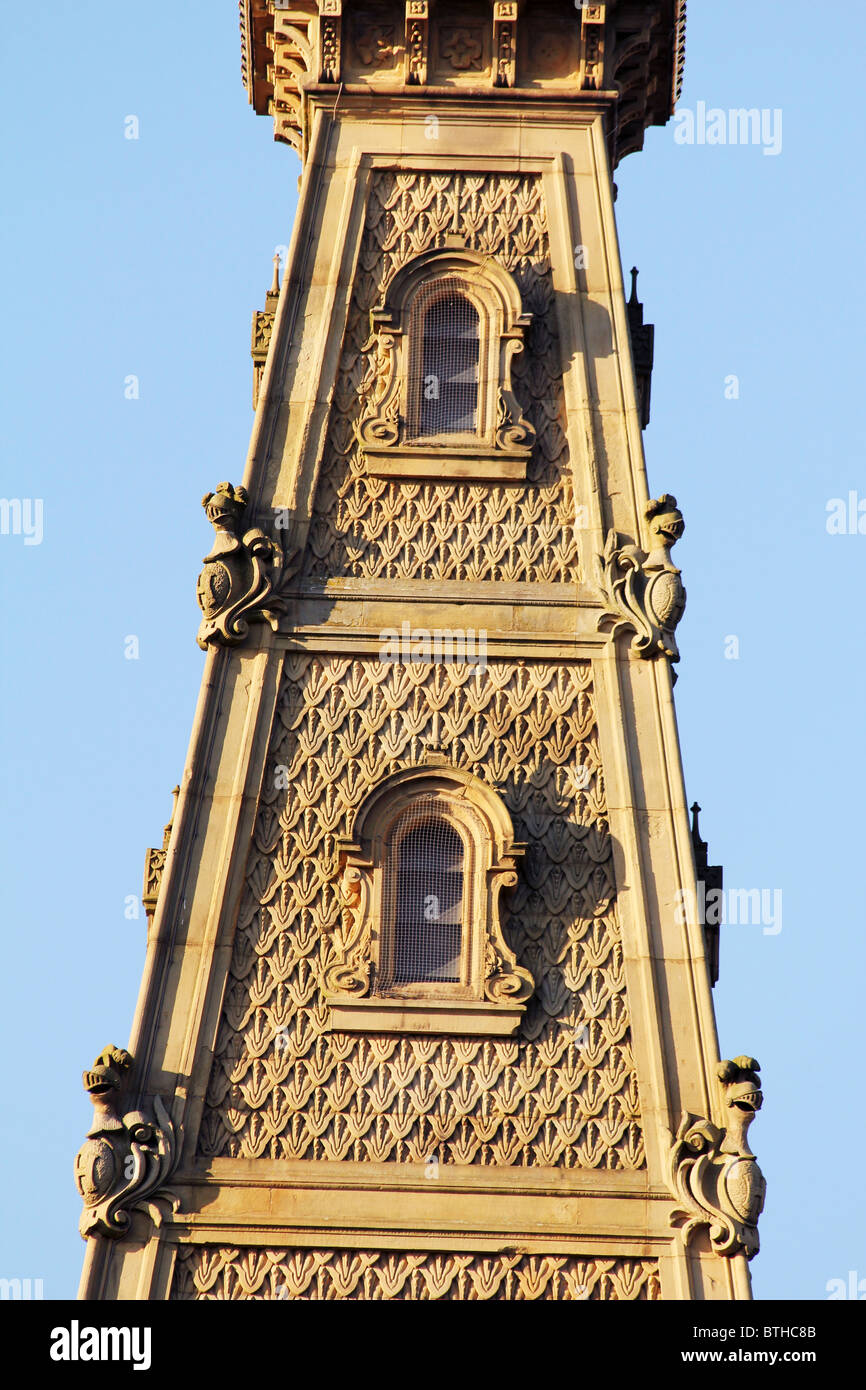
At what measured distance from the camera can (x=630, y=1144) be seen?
29.1 m

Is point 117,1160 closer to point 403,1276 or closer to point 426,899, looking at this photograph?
point 403,1276

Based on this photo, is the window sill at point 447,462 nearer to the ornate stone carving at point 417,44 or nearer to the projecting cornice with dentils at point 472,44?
the projecting cornice with dentils at point 472,44

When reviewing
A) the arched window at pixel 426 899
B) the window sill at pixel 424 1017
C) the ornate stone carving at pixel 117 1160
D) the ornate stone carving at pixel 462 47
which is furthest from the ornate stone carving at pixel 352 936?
the ornate stone carving at pixel 462 47

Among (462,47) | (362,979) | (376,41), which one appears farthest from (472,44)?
(362,979)

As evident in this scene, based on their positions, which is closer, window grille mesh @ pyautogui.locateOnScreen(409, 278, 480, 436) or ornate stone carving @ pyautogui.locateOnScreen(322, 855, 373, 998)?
ornate stone carving @ pyautogui.locateOnScreen(322, 855, 373, 998)

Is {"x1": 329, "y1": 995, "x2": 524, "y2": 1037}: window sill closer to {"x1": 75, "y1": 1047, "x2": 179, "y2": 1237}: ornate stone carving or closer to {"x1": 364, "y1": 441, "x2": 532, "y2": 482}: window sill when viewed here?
{"x1": 75, "y1": 1047, "x2": 179, "y2": 1237}: ornate stone carving

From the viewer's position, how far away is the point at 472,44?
113 ft

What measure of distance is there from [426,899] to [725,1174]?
397 cm

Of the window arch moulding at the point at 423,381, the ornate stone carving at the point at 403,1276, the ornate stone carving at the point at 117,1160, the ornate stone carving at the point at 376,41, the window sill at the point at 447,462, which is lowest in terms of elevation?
the ornate stone carving at the point at 403,1276

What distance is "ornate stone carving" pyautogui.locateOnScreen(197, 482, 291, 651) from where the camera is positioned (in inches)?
1228

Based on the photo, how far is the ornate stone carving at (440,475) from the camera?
104 feet

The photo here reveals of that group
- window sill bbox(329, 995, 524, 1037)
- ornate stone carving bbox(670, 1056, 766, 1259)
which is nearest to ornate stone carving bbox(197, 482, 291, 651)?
window sill bbox(329, 995, 524, 1037)

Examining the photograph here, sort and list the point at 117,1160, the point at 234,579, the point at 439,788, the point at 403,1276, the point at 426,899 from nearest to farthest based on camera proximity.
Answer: the point at 403,1276, the point at 117,1160, the point at 426,899, the point at 439,788, the point at 234,579

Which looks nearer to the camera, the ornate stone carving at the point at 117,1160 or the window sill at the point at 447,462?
the ornate stone carving at the point at 117,1160
